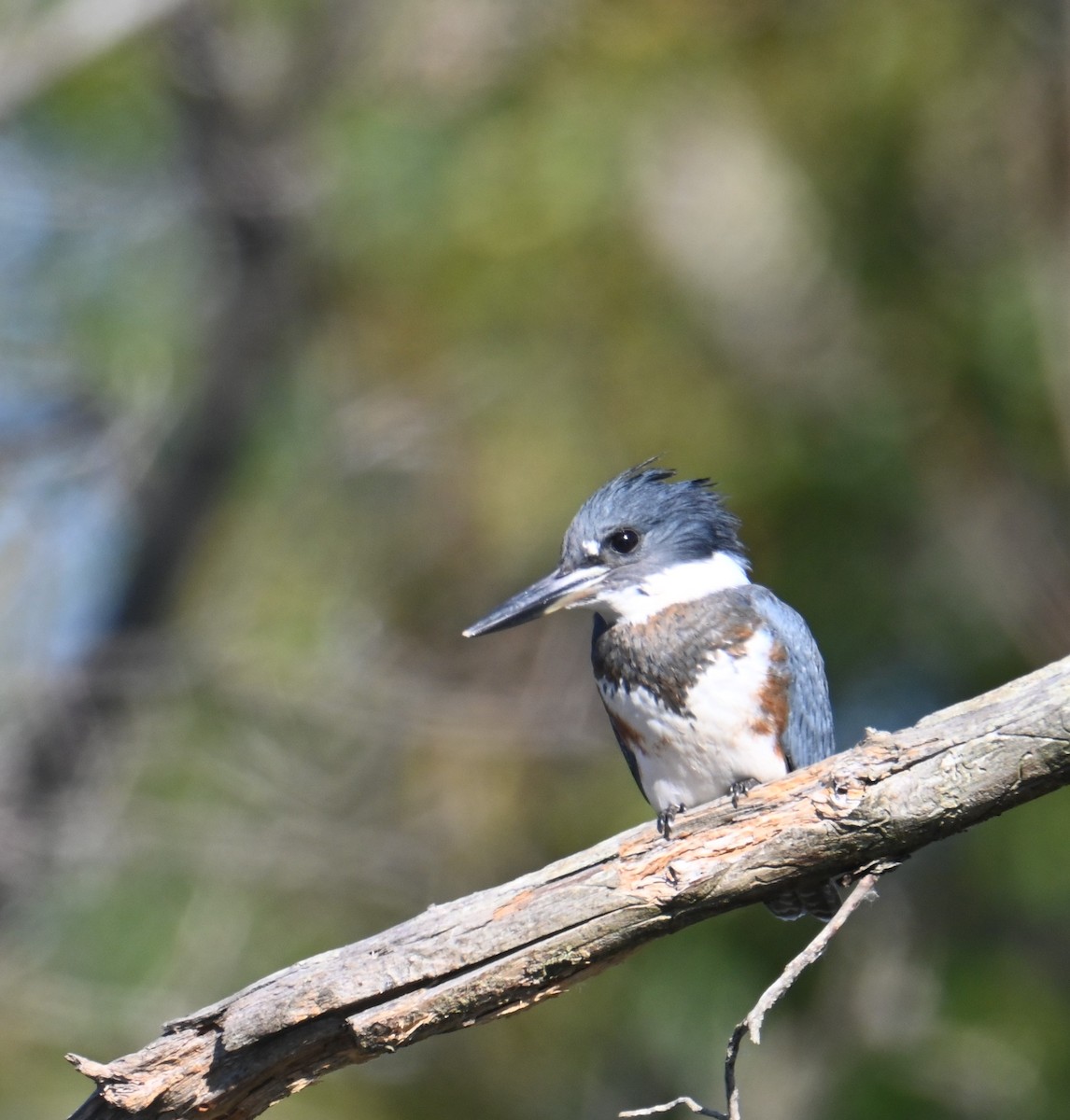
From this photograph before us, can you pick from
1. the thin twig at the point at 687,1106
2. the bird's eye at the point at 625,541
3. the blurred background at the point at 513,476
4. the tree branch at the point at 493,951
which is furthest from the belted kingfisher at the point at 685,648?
the blurred background at the point at 513,476

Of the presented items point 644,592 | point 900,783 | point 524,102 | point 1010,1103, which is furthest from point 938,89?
point 900,783

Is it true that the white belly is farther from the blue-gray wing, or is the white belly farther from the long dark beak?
the long dark beak

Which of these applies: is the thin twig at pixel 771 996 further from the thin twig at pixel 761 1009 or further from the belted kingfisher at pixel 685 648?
the belted kingfisher at pixel 685 648

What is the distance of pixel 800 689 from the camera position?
316cm

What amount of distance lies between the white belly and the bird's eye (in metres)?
0.32

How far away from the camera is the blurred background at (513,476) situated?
501 centimetres

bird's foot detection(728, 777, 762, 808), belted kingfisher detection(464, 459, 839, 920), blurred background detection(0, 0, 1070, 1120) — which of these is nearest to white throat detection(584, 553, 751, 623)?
belted kingfisher detection(464, 459, 839, 920)

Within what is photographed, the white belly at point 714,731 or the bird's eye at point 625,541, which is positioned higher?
the bird's eye at point 625,541

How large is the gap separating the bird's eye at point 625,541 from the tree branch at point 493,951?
1.00 metres

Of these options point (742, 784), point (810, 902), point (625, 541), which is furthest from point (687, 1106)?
point (625, 541)

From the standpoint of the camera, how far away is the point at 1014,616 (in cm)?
491

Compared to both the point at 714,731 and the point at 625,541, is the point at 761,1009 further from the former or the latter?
the point at 625,541

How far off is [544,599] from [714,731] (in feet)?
1.51

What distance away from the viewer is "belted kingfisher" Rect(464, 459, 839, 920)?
3068mm
